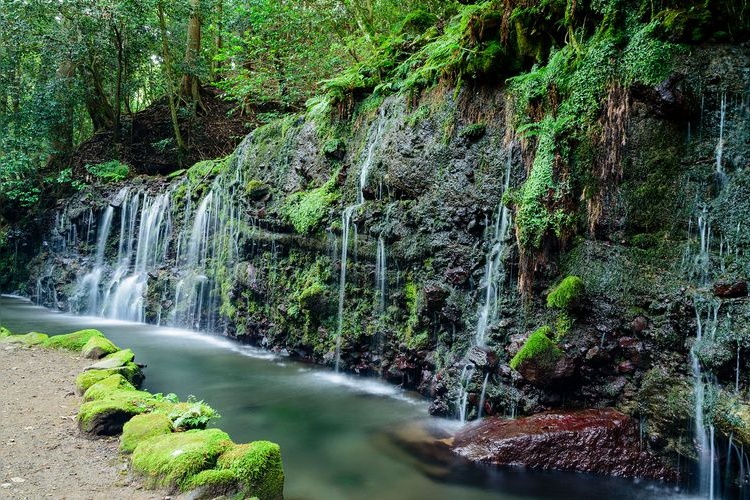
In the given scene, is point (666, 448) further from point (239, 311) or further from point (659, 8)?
point (239, 311)

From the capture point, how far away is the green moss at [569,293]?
254 inches

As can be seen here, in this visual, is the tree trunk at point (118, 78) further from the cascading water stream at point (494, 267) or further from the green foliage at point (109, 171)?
the cascading water stream at point (494, 267)

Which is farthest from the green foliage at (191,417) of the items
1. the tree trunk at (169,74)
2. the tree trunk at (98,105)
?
the tree trunk at (98,105)

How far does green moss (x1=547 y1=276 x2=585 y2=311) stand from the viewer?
6457mm

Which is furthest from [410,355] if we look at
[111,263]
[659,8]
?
[111,263]

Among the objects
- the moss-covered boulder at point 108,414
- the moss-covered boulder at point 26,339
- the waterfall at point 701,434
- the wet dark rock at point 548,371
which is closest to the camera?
the waterfall at point 701,434

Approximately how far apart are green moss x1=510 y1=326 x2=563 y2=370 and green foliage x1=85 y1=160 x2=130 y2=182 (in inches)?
666

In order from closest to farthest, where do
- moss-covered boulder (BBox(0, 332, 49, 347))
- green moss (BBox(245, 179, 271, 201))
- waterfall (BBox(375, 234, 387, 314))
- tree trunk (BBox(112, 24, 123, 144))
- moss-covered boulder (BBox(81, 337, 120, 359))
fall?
moss-covered boulder (BBox(81, 337, 120, 359)) < waterfall (BBox(375, 234, 387, 314)) < moss-covered boulder (BBox(0, 332, 49, 347)) < green moss (BBox(245, 179, 271, 201)) < tree trunk (BBox(112, 24, 123, 144))

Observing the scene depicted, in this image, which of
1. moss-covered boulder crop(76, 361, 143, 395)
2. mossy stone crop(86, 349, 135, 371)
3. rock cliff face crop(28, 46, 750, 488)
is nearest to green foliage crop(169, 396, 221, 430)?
moss-covered boulder crop(76, 361, 143, 395)

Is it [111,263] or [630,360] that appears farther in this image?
[111,263]

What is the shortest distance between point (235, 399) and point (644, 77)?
7.49 m

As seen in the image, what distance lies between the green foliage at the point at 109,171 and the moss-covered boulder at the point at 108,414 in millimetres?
14957

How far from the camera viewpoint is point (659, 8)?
6418 millimetres

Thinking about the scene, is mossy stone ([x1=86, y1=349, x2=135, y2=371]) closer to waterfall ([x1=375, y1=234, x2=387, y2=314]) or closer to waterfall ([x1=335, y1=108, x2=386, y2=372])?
waterfall ([x1=335, y1=108, x2=386, y2=372])
